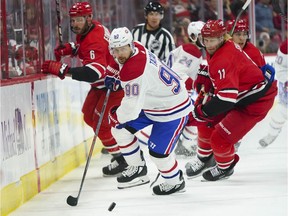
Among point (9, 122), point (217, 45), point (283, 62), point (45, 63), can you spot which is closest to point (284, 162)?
point (283, 62)

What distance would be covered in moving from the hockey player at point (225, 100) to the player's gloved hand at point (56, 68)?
840 mm

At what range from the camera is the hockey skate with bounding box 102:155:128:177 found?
652cm

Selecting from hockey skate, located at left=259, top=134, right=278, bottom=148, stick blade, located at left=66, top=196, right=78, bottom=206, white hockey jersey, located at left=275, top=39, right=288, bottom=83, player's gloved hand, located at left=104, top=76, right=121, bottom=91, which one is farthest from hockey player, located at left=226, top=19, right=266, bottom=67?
stick blade, located at left=66, top=196, right=78, bottom=206

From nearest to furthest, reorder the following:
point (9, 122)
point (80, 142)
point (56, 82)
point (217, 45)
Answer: point (9, 122) → point (217, 45) → point (56, 82) → point (80, 142)

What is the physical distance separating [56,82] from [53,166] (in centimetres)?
66

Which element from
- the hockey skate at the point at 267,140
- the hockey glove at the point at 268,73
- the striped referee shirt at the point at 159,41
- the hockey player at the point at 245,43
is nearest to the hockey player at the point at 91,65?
the hockey player at the point at 245,43

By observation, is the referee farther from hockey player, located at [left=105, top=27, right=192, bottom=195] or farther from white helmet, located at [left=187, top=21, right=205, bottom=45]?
hockey player, located at [left=105, top=27, right=192, bottom=195]

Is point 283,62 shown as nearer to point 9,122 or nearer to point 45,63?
point 45,63

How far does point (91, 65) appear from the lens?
6.05 meters

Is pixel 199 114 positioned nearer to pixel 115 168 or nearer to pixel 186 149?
pixel 115 168

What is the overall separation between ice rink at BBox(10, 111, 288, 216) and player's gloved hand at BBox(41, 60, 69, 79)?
2.39 feet

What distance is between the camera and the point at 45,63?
5.91 metres

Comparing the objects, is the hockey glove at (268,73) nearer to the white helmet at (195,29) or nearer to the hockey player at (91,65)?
the white helmet at (195,29)

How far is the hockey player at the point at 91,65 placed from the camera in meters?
5.97
